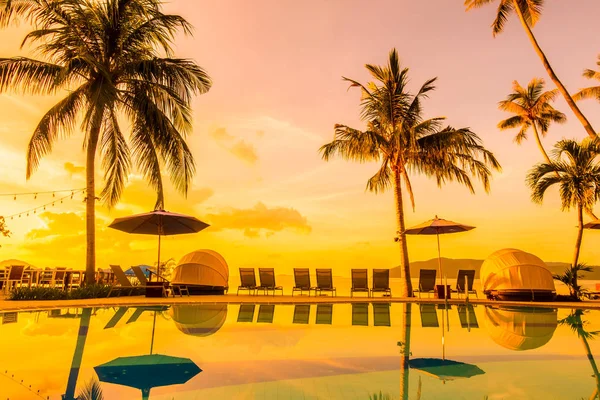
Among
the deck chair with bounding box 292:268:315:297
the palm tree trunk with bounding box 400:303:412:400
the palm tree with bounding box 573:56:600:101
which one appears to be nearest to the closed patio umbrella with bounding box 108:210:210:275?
the deck chair with bounding box 292:268:315:297

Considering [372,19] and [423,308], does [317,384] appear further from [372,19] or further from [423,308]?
[372,19]

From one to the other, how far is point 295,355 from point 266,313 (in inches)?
199

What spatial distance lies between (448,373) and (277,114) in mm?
13930

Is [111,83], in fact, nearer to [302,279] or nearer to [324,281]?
[302,279]

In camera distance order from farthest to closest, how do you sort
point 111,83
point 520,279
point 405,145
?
point 405,145 → point 520,279 → point 111,83

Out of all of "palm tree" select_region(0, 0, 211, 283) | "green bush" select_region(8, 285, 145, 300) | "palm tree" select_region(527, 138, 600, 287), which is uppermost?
"palm tree" select_region(0, 0, 211, 283)

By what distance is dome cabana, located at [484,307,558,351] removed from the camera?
7.61m

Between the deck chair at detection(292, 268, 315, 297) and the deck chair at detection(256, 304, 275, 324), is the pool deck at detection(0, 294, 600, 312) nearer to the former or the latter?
the deck chair at detection(256, 304, 275, 324)

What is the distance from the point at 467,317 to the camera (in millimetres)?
10672

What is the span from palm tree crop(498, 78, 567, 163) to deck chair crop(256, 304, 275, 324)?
19338 millimetres

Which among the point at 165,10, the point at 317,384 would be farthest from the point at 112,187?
the point at 317,384

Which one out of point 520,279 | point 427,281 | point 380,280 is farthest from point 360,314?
point 520,279

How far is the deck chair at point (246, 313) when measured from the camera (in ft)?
33.1

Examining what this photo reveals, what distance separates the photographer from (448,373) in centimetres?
537
